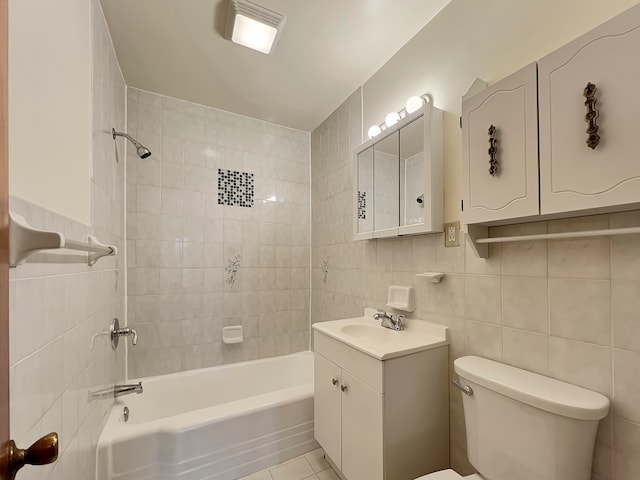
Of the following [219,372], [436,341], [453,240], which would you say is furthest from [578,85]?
[219,372]

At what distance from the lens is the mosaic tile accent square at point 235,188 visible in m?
2.47

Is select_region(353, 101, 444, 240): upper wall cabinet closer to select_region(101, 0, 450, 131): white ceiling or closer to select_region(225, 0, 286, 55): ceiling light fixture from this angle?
Answer: select_region(101, 0, 450, 131): white ceiling

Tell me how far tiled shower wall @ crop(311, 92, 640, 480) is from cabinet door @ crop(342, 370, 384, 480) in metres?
0.44

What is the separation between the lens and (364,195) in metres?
2.00

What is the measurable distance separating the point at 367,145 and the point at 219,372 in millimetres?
2240

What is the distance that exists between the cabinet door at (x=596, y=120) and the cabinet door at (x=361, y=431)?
1.05 metres

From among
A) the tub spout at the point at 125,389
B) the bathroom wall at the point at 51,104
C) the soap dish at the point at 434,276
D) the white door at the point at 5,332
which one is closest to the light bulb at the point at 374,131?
the soap dish at the point at 434,276

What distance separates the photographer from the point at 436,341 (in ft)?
4.45

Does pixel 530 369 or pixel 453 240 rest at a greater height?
pixel 453 240

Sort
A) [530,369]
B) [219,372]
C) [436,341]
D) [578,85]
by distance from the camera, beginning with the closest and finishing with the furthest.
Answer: [578,85]
[530,369]
[436,341]
[219,372]

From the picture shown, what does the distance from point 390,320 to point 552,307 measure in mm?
818

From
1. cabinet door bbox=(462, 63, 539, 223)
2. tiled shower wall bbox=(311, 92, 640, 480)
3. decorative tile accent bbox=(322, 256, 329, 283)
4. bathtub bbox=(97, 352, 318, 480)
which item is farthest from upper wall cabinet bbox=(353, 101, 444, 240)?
bathtub bbox=(97, 352, 318, 480)

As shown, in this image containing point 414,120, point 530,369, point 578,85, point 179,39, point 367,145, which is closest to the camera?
point 578,85

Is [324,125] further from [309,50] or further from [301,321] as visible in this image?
[301,321]
